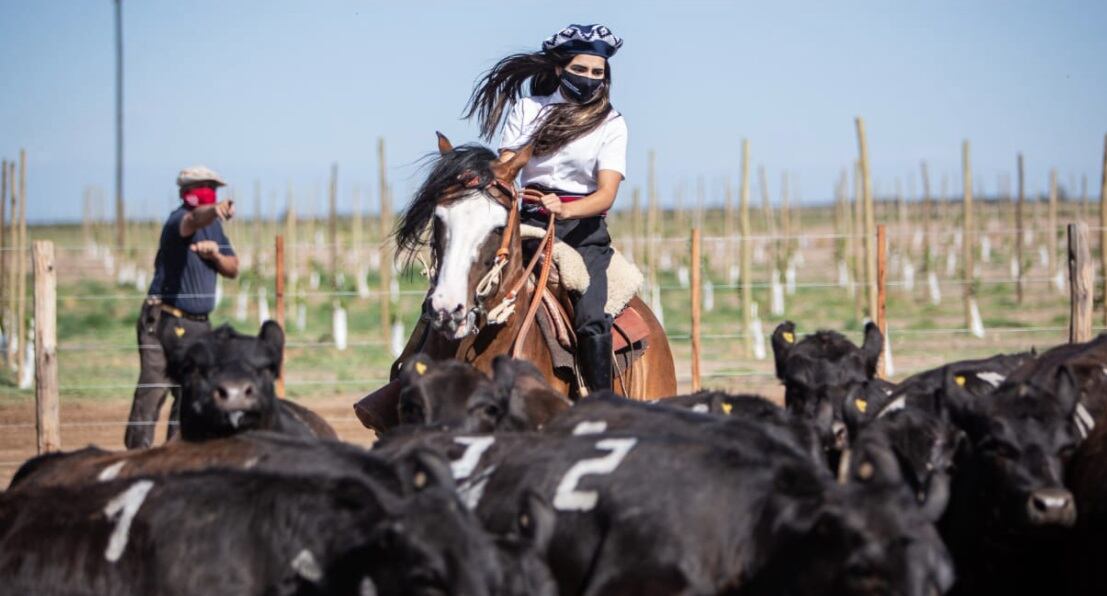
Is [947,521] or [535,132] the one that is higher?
[535,132]

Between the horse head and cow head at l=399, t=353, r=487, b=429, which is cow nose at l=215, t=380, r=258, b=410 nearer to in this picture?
cow head at l=399, t=353, r=487, b=429

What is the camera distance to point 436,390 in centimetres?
710

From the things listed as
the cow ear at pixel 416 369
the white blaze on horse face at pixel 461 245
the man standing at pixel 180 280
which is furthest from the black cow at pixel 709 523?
the man standing at pixel 180 280

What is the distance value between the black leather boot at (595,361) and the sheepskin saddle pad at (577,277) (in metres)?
0.29

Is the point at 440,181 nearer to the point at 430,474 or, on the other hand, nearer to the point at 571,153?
the point at 571,153

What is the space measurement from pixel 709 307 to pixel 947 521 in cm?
2934

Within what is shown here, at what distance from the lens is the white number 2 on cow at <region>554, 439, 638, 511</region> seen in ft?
17.4

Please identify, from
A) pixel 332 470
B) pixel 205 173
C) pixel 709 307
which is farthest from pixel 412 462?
pixel 709 307

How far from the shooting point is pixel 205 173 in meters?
12.3

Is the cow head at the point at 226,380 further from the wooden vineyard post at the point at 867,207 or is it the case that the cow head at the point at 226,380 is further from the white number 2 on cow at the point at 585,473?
the wooden vineyard post at the point at 867,207

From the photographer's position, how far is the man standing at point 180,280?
11477 millimetres

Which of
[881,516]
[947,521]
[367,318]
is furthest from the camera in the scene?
[367,318]

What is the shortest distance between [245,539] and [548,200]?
3.92m

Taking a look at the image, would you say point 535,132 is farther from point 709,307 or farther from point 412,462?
point 709,307
